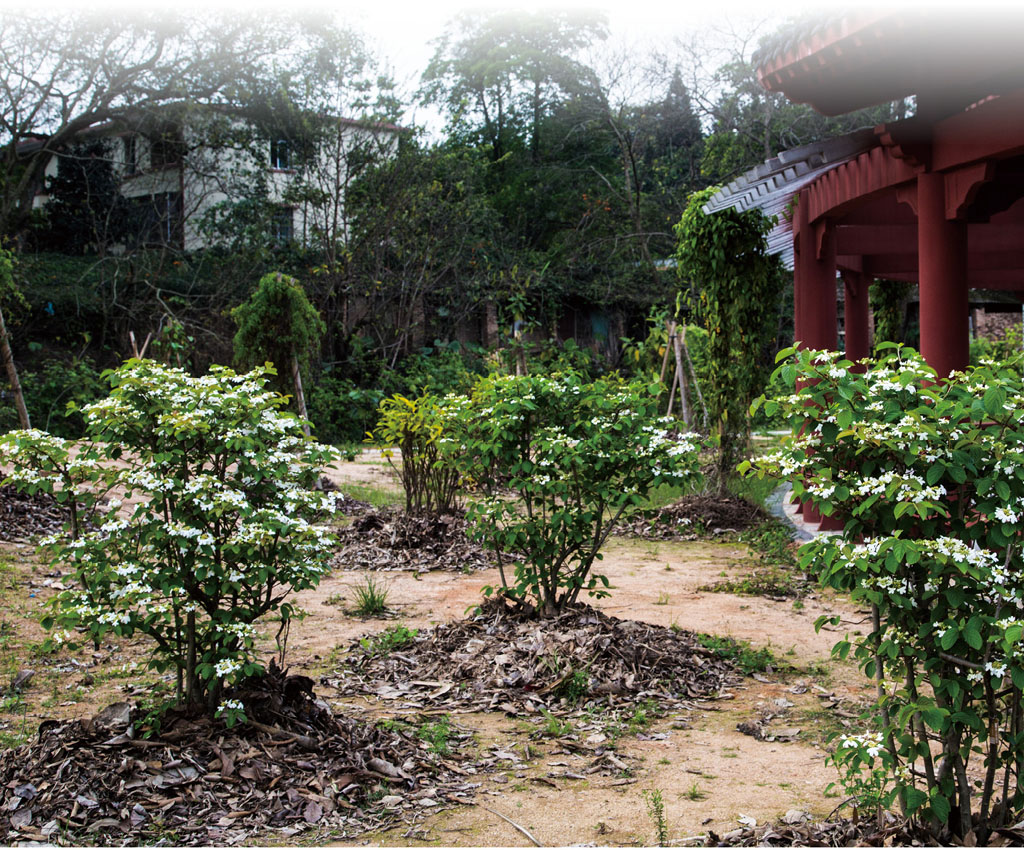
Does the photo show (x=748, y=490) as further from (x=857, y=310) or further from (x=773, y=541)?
(x=857, y=310)

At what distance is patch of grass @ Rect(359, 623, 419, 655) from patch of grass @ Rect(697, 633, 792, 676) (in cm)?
172

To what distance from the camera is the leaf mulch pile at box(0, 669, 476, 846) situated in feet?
9.75

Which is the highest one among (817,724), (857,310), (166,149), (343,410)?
(166,149)

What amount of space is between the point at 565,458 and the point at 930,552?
8.83 feet

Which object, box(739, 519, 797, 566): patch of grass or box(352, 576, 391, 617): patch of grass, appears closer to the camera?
box(352, 576, 391, 617): patch of grass

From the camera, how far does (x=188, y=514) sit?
3357 millimetres

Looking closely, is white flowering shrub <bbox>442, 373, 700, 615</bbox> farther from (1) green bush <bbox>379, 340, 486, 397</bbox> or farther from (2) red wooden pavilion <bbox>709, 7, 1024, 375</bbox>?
(1) green bush <bbox>379, 340, 486, 397</bbox>

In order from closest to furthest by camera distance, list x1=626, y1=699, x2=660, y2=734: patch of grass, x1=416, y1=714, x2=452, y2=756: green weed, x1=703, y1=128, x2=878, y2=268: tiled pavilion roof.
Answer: x1=416, y1=714, x2=452, y2=756: green weed < x1=626, y1=699, x2=660, y2=734: patch of grass < x1=703, y1=128, x2=878, y2=268: tiled pavilion roof

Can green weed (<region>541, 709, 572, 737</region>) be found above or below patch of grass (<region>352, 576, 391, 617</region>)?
below

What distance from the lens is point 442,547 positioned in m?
8.52

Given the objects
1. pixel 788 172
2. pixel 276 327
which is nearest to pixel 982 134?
pixel 788 172

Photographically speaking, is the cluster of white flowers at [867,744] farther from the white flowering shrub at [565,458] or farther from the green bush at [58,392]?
the green bush at [58,392]

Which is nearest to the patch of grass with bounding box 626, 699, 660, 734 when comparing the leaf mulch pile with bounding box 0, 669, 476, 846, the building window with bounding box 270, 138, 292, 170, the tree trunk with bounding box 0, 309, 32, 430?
the leaf mulch pile with bounding box 0, 669, 476, 846

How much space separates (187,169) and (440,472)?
1385cm
